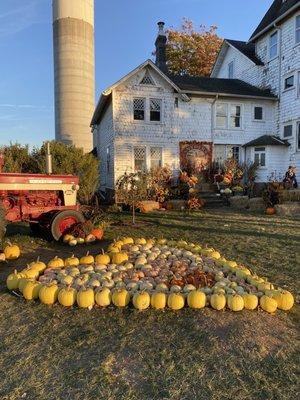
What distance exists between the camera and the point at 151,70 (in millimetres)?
18031

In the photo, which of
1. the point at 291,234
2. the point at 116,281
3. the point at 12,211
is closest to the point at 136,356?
the point at 116,281

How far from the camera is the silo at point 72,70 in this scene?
2959 cm

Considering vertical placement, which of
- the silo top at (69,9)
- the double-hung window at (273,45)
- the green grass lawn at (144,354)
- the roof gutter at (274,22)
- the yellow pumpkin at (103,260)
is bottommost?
the green grass lawn at (144,354)

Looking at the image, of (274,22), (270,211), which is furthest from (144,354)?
(274,22)

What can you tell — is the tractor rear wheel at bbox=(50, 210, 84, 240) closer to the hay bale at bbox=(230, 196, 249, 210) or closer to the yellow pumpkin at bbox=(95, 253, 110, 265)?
the yellow pumpkin at bbox=(95, 253, 110, 265)

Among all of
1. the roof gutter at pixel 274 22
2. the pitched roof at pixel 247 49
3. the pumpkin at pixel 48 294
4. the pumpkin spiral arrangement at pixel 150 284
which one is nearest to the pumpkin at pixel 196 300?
the pumpkin spiral arrangement at pixel 150 284

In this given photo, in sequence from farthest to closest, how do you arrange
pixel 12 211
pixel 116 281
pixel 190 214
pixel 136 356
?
pixel 190 214
pixel 12 211
pixel 116 281
pixel 136 356

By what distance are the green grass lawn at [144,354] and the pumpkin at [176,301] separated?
90 mm

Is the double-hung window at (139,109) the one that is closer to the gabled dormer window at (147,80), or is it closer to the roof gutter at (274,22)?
the gabled dormer window at (147,80)

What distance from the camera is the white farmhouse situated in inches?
715

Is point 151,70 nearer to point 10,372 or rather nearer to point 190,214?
point 190,214

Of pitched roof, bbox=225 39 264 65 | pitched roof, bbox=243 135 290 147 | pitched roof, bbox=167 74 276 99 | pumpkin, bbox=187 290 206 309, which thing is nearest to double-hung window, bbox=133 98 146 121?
pitched roof, bbox=167 74 276 99

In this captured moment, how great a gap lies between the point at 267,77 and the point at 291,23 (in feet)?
10.2

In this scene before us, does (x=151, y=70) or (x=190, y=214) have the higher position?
(x=151, y=70)
